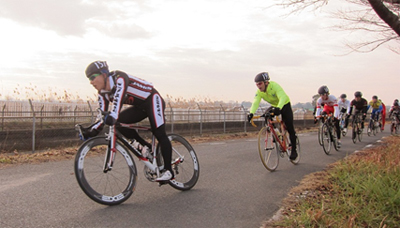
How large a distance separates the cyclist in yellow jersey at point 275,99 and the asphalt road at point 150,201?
103 cm

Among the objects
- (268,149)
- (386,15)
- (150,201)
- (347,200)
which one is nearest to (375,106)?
(386,15)

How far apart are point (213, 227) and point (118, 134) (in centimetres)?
169

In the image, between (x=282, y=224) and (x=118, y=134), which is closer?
(x=282, y=224)

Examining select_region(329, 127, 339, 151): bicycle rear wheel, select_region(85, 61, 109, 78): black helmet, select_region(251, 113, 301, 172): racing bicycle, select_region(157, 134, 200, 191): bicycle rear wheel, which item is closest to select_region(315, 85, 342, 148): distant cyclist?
select_region(329, 127, 339, 151): bicycle rear wheel

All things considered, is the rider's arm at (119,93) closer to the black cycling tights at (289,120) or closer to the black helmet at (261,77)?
the black helmet at (261,77)

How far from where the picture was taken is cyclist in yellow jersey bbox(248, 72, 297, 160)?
6977mm

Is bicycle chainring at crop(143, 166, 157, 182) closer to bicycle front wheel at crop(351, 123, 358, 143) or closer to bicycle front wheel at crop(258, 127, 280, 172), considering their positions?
bicycle front wheel at crop(258, 127, 280, 172)

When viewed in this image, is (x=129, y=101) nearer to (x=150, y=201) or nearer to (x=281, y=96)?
(x=150, y=201)

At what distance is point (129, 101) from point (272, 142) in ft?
12.3

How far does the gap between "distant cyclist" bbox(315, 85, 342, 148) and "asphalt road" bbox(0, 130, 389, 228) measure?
3.86m

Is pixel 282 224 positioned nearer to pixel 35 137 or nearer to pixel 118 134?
pixel 118 134

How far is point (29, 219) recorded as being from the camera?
3734mm

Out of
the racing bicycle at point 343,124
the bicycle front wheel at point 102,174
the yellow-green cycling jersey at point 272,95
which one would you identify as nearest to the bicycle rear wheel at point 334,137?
the racing bicycle at point 343,124

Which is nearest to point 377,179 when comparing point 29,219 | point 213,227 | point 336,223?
point 336,223
